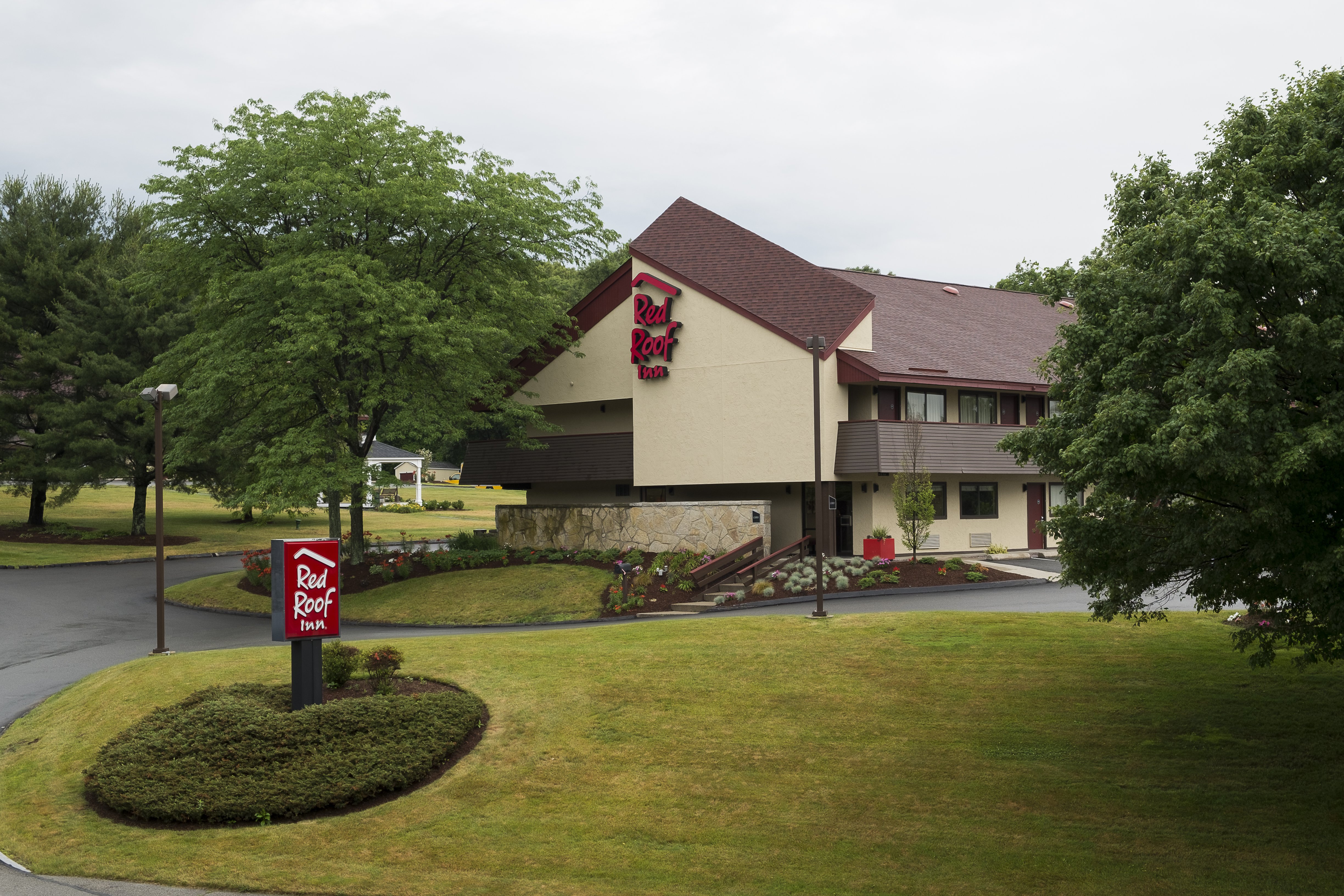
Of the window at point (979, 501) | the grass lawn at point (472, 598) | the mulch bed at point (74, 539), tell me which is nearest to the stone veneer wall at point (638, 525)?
the grass lawn at point (472, 598)

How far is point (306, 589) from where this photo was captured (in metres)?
14.1

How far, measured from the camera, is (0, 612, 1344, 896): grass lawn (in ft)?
34.1

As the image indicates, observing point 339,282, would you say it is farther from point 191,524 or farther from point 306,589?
point 191,524

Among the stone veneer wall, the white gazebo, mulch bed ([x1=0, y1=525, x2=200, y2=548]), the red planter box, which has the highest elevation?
the white gazebo

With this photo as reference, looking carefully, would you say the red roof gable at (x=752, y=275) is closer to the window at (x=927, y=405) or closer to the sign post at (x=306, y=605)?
the window at (x=927, y=405)

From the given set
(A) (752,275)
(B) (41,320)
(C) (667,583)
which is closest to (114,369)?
(B) (41,320)

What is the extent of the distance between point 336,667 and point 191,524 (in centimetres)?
4932

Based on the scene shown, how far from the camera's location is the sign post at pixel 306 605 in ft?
46.0

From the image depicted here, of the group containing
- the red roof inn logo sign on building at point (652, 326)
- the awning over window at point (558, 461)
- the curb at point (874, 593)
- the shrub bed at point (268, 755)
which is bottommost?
the shrub bed at point (268, 755)

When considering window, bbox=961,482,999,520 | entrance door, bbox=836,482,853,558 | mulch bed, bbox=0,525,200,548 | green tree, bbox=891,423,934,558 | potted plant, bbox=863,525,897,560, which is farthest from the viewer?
mulch bed, bbox=0,525,200,548

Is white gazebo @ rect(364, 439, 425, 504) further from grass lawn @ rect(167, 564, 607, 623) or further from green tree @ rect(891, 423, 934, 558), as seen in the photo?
green tree @ rect(891, 423, 934, 558)

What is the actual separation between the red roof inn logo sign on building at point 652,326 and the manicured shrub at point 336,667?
21718mm

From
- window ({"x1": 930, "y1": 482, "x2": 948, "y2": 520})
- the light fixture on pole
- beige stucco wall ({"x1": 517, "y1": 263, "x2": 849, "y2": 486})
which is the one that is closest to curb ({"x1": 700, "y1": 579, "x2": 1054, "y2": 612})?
the light fixture on pole

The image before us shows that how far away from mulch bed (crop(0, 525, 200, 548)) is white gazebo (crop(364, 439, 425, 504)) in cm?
3129
